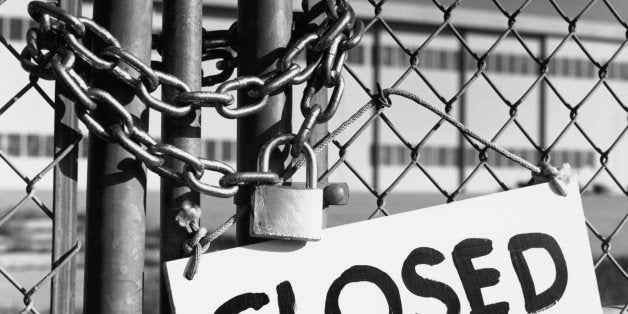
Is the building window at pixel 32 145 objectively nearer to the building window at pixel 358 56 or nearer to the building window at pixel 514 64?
the building window at pixel 358 56

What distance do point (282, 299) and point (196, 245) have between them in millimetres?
109

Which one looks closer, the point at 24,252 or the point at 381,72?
the point at 24,252

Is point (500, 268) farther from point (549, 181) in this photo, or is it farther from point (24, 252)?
point (24, 252)

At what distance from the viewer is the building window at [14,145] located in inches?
450

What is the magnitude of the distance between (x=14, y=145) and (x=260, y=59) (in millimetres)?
11659

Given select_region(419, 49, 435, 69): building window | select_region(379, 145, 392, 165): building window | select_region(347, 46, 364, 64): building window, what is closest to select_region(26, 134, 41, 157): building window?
select_region(347, 46, 364, 64): building window

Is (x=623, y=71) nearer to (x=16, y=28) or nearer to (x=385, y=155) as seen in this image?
(x=385, y=155)

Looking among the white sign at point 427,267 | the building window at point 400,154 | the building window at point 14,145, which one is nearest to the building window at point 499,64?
the building window at point 400,154

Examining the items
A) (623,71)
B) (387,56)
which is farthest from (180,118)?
(623,71)

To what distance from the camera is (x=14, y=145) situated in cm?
1155

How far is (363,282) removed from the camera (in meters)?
0.84

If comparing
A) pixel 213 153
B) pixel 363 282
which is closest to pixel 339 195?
pixel 363 282

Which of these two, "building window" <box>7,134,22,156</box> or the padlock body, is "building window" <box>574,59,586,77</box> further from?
the padlock body

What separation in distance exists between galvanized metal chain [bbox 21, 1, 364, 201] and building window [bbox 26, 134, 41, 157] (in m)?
11.4
